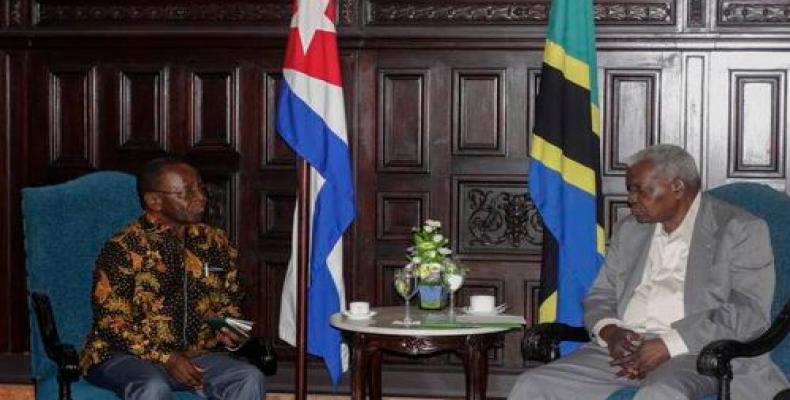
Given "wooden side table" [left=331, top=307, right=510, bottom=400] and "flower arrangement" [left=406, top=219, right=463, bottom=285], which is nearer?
"wooden side table" [left=331, top=307, right=510, bottom=400]

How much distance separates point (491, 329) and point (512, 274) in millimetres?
1371

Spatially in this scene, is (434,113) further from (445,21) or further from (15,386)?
(15,386)

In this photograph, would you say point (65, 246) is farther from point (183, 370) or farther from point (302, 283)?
point (302, 283)

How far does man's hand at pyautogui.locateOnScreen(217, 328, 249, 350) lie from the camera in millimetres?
4742

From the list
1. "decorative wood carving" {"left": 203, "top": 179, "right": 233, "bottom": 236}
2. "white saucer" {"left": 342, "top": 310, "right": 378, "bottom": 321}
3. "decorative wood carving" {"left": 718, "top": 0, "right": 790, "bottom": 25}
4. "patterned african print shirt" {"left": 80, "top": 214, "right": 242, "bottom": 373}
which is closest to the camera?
"patterned african print shirt" {"left": 80, "top": 214, "right": 242, "bottom": 373}

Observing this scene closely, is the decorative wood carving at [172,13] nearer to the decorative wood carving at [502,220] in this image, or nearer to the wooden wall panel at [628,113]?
the decorative wood carving at [502,220]

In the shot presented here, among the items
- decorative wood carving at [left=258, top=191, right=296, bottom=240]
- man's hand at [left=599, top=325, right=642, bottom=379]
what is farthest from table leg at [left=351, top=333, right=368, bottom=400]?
decorative wood carving at [left=258, top=191, right=296, bottom=240]

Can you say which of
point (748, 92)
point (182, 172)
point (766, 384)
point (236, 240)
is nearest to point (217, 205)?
point (236, 240)

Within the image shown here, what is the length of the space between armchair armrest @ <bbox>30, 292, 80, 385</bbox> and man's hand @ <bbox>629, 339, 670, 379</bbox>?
1.85 metres

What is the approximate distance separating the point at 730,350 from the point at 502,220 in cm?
205

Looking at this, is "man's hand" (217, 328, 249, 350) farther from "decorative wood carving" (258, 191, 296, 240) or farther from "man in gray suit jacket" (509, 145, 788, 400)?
"decorative wood carving" (258, 191, 296, 240)

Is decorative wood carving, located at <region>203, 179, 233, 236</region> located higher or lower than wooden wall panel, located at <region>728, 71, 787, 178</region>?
lower

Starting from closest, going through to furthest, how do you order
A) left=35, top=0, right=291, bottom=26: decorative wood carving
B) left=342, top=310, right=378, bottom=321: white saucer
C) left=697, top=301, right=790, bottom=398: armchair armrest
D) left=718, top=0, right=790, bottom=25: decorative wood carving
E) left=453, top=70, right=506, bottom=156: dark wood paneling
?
left=697, top=301, right=790, bottom=398: armchair armrest → left=342, top=310, right=378, bottom=321: white saucer → left=718, top=0, right=790, bottom=25: decorative wood carving → left=453, top=70, right=506, bottom=156: dark wood paneling → left=35, top=0, right=291, bottom=26: decorative wood carving

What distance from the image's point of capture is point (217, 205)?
20.7ft
